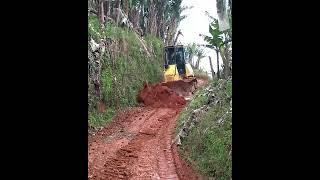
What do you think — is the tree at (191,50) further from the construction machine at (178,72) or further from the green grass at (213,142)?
the green grass at (213,142)

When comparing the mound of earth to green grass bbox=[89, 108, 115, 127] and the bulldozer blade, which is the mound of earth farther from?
green grass bbox=[89, 108, 115, 127]

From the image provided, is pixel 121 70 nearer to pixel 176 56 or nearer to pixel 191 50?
pixel 176 56

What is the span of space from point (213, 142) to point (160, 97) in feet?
15.8

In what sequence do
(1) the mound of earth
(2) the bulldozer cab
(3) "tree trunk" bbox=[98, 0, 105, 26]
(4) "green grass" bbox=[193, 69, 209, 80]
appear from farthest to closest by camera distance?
(4) "green grass" bbox=[193, 69, 209, 80], (2) the bulldozer cab, (3) "tree trunk" bbox=[98, 0, 105, 26], (1) the mound of earth

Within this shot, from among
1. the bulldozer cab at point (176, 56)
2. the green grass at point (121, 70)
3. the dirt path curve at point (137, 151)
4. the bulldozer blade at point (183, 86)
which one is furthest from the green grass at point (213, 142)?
the bulldozer cab at point (176, 56)

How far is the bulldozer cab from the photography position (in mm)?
11102

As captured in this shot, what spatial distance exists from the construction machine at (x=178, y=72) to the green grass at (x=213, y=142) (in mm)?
3220

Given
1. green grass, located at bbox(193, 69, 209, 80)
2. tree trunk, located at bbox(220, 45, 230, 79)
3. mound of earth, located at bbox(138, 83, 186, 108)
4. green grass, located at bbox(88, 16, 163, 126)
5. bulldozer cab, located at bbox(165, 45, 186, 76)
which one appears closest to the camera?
tree trunk, located at bbox(220, 45, 230, 79)

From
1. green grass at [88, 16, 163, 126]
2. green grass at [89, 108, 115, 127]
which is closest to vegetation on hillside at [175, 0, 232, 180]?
green grass at [89, 108, 115, 127]

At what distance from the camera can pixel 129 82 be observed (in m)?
10.4

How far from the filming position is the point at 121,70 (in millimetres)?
10375

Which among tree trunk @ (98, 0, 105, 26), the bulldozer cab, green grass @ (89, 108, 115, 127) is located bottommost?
green grass @ (89, 108, 115, 127)
